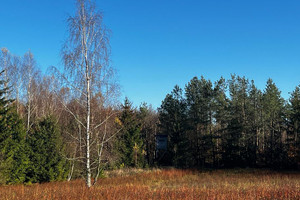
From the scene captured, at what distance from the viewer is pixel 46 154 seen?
58.0ft

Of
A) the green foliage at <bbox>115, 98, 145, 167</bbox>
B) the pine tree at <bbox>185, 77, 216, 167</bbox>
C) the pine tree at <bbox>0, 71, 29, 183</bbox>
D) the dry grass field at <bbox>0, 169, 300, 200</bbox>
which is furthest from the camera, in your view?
the pine tree at <bbox>185, 77, 216, 167</bbox>

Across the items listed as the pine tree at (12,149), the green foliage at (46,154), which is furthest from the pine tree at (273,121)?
the pine tree at (12,149)

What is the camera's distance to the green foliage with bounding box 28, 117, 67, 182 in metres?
17.5

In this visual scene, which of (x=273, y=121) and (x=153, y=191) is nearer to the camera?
(x=153, y=191)

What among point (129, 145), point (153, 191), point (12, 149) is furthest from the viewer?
point (129, 145)

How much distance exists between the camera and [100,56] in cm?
1030

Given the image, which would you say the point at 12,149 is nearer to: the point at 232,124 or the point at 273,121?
the point at 232,124

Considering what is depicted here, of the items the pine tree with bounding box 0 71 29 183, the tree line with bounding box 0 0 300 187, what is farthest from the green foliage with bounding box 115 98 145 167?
the pine tree with bounding box 0 71 29 183

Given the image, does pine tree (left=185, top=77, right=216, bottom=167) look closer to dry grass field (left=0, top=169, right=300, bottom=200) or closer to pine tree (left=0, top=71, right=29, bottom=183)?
dry grass field (left=0, top=169, right=300, bottom=200)

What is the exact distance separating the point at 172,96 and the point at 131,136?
9.39 metres

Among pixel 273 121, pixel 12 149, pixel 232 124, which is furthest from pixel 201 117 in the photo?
pixel 12 149

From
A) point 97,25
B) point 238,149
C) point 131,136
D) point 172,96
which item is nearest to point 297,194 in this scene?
point 97,25

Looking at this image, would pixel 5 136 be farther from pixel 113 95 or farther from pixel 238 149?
pixel 238 149

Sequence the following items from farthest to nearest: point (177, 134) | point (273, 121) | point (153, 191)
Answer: point (273, 121)
point (177, 134)
point (153, 191)
